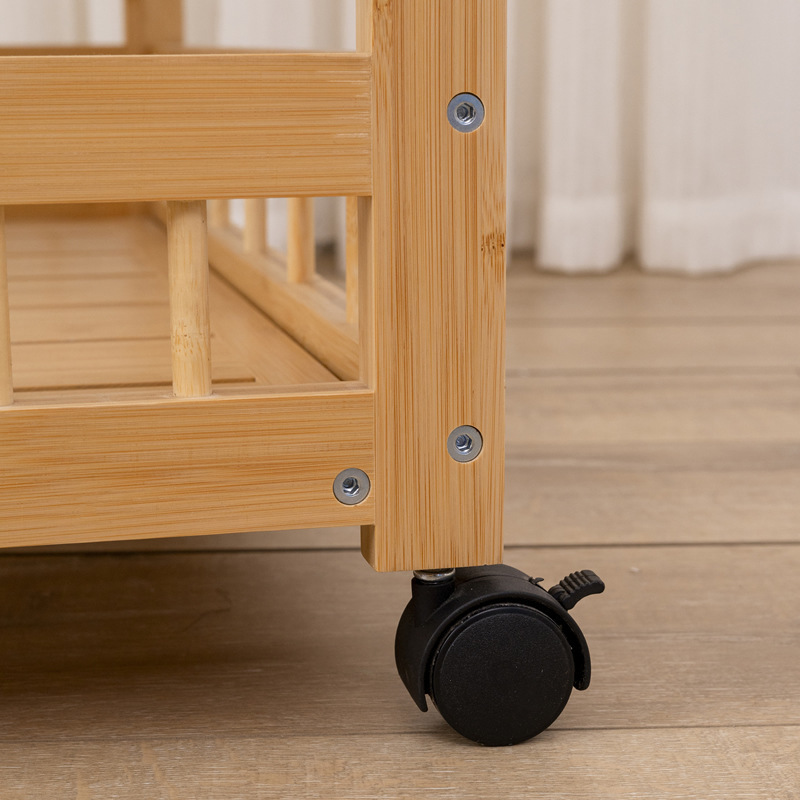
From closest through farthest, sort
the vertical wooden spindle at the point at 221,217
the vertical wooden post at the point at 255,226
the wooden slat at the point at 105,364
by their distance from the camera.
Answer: the wooden slat at the point at 105,364 < the vertical wooden post at the point at 255,226 < the vertical wooden spindle at the point at 221,217

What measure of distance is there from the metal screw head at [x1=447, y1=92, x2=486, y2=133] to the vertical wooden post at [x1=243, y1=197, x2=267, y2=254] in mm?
573

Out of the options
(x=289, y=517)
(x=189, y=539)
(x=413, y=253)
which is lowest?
(x=189, y=539)

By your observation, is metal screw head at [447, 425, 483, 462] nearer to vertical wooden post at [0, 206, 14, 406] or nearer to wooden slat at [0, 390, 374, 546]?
wooden slat at [0, 390, 374, 546]

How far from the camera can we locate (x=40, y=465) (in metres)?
0.58

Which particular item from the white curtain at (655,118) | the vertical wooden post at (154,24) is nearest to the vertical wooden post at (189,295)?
the vertical wooden post at (154,24)

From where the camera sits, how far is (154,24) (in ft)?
5.33

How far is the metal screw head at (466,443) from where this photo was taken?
0.62m

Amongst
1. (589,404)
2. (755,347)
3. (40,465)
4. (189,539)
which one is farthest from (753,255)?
(40,465)

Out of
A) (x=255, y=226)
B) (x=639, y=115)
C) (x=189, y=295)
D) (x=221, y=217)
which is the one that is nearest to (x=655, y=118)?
(x=639, y=115)

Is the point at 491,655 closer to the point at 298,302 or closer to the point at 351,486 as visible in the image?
the point at 351,486

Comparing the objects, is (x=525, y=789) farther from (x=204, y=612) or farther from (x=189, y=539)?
(x=189, y=539)

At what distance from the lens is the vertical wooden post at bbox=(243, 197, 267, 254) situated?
114 centimetres

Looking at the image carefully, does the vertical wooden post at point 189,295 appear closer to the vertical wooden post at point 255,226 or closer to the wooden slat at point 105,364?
the wooden slat at point 105,364

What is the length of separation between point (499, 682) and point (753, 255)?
1.94 metres
